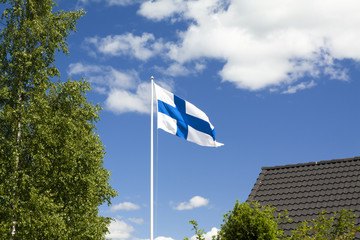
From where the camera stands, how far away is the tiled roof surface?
14367mm

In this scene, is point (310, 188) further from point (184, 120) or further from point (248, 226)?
point (248, 226)

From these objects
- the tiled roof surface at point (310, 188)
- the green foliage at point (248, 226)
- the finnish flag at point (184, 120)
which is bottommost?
the green foliage at point (248, 226)

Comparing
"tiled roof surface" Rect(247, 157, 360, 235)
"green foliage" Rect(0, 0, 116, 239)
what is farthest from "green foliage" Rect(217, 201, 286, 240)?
"green foliage" Rect(0, 0, 116, 239)

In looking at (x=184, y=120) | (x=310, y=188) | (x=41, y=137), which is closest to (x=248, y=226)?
(x=184, y=120)

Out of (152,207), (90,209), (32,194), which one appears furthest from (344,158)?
(32,194)

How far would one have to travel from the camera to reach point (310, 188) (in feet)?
50.9

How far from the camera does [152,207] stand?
13148mm

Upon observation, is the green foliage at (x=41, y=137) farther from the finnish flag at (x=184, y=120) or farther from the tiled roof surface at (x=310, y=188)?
the tiled roof surface at (x=310, y=188)

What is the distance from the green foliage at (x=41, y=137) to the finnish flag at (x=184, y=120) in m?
3.48

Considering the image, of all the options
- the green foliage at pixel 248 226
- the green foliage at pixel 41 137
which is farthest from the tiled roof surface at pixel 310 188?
the green foliage at pixel 41 137

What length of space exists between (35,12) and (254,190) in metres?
10.5

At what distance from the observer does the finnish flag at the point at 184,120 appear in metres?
14.4

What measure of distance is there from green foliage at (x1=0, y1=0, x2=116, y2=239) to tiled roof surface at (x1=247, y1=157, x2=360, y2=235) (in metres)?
6.21

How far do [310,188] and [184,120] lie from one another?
499 cm
